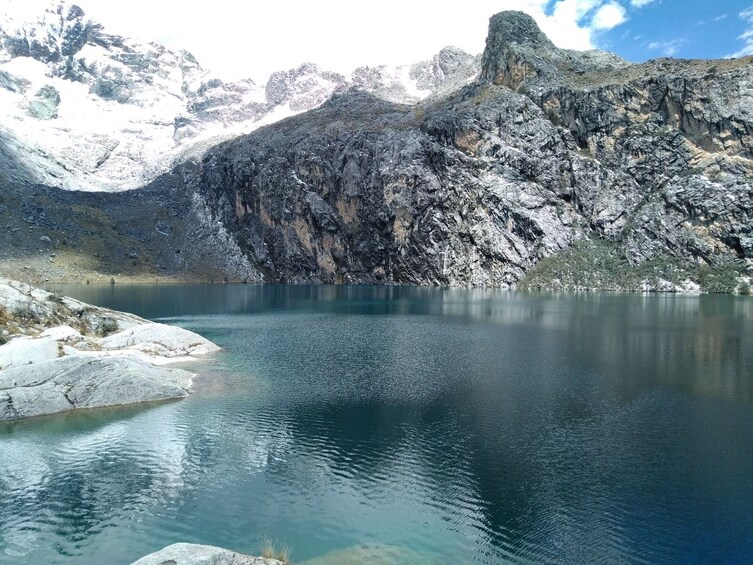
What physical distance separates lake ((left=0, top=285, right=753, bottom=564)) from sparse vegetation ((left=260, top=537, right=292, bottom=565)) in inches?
19.4

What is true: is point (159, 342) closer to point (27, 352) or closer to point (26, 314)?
point (26, 314)

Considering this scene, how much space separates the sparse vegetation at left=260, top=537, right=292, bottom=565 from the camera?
20.0m

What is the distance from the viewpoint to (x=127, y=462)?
31.0 m

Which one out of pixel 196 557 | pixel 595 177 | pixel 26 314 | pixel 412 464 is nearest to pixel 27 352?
pixel 26 314

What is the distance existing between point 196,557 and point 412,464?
47.0 feet

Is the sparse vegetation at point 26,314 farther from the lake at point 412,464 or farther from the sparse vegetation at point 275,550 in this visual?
the sparse vegetation at point 275,550

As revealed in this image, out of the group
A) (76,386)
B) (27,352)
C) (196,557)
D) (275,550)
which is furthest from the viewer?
(27,352)

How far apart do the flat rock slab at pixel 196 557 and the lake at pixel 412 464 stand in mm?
2877

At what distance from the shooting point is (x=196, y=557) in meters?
18.2

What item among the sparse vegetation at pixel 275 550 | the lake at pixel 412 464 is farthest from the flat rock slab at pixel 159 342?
the sparse vegetation at pixel 275 550

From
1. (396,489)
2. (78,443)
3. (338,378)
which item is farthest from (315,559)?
(338,378)

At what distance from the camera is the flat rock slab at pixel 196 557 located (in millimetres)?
18016

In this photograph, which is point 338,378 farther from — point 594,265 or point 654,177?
point 654,177

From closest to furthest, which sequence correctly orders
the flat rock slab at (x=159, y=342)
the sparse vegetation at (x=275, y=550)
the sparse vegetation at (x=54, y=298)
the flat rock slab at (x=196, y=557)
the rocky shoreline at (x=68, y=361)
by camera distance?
the flat rock slab at (x=196, y=557) < the sparse vegetation at (x=275, y=550) < the rocky shoreline at (x=68, y=361) < the flat rock slab at (x=159, y=342) < the sparse vegetation at (x=54, y=298)
